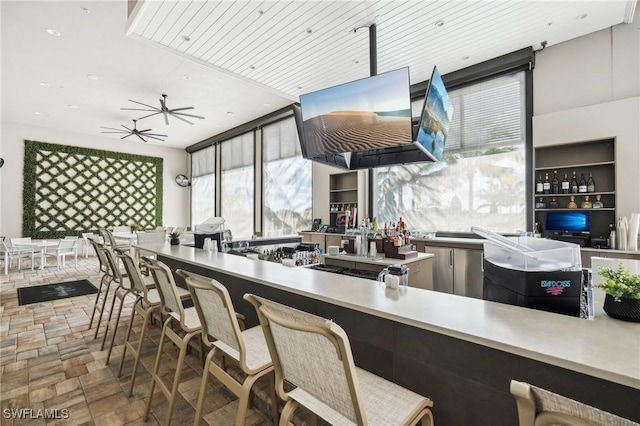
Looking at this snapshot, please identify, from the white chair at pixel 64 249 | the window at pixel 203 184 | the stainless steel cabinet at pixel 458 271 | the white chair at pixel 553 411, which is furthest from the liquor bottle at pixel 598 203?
the white chair at pixel 64 249

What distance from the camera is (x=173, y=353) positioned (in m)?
2.76

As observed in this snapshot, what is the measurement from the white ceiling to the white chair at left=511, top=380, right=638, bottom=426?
3758 millimetres

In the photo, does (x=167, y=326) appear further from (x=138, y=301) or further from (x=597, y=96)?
(x=597, y=96)

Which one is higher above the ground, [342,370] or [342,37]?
[342,37]

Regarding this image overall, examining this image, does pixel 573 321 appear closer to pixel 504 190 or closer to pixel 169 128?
pixel 504 190

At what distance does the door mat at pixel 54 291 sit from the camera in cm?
468

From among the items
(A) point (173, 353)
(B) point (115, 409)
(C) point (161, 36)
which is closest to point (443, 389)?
(B) point (115, 409)

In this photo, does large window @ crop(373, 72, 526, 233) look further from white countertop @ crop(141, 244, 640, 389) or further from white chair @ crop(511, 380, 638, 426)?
white chair @ crop(511, 380, 638, 426)

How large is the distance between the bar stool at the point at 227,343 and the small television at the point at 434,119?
2131mm

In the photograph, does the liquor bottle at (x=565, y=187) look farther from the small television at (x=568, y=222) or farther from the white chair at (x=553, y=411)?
the white chair at (x=553, y=411)

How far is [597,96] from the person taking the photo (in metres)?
3.78

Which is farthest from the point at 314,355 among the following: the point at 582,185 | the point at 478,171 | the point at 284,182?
the point at 284,182

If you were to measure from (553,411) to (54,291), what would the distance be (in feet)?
22.7

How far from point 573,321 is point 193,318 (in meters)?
2.05
